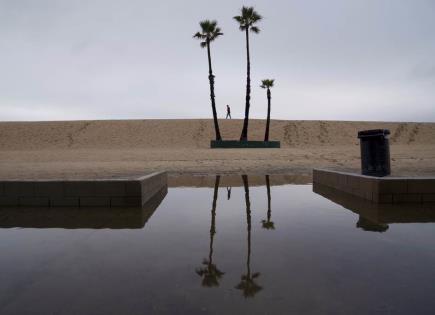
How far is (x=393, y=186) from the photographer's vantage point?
769 centimetres

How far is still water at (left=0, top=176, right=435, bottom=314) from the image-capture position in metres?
3.02

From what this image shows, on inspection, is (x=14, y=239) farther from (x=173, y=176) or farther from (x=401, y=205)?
(x=173, y=176)

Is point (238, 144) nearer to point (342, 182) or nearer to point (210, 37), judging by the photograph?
point (210, 37)

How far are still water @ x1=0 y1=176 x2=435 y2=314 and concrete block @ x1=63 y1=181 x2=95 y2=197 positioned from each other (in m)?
0.54

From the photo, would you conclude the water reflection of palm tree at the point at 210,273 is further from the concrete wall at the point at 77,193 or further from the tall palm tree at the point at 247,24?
the tall palm tree at the point at 247,24

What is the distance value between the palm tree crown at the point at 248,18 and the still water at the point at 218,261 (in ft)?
94.5

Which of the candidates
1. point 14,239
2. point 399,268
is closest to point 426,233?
point 399,268

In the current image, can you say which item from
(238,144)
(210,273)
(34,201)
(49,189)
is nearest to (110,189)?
(49,189)

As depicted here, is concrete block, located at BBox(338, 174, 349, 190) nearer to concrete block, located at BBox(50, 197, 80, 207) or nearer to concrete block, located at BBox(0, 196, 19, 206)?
concrete block, located at BBox(50, 197, 80, 207)

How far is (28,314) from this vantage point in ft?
9.39

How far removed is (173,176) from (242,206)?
732cm

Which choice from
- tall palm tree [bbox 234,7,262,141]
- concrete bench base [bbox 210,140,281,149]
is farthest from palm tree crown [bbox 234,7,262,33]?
concrete bench base [bbox 210,140,281,149]

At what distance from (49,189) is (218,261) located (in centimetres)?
498

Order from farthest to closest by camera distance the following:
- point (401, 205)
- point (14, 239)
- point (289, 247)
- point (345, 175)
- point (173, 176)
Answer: point (173, 176) → point (345, 175) → point (401, 205) → point (14, 239) → point (289, 247)
